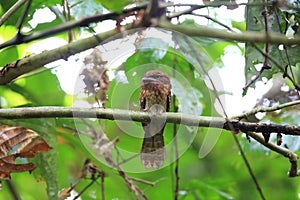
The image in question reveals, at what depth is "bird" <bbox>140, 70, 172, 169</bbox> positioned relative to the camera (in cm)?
215

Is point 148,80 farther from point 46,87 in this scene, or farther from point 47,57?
point 47,57

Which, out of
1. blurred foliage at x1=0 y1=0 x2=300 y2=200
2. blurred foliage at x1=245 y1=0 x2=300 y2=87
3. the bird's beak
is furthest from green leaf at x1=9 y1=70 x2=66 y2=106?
blurred foliage at x1=245 y1=0 x2=300 y2=87

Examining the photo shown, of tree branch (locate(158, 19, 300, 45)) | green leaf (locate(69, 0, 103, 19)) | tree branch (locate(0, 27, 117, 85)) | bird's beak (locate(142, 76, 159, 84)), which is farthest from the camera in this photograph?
bird's beak (locate(142, 76, 159, 84))

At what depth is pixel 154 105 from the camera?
6.72 ft

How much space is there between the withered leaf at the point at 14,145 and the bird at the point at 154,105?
0.41 meters

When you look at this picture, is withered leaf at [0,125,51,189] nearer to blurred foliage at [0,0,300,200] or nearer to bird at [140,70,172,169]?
blurred foliage at [0,0,300,200]

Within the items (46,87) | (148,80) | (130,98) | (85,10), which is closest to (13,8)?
(130,98)

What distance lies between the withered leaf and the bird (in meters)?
0.41

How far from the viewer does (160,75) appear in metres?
2.59

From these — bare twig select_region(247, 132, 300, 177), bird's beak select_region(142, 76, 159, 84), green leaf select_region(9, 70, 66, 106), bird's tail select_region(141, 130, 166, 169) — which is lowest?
bird's tail select_region(141, 130, 166, 169)

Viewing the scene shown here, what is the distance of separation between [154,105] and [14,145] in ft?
1.82

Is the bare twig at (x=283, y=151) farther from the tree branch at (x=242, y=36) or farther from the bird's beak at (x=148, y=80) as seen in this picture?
the bird's beak at (x=148, y=80)

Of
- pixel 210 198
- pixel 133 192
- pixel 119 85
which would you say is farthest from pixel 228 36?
pixel 210 198

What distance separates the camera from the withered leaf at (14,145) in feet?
5.66
